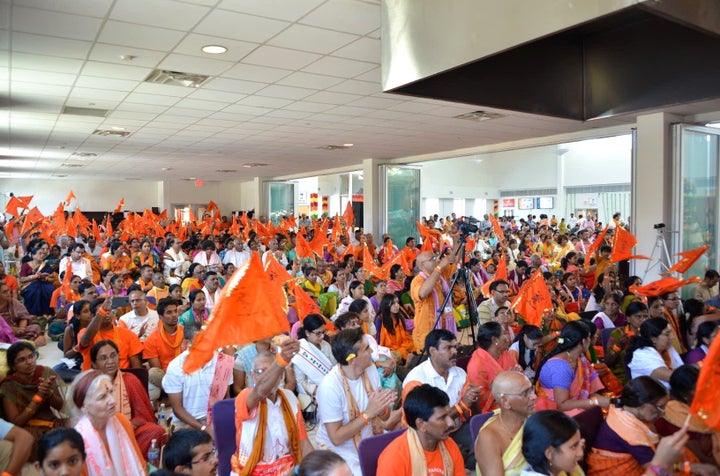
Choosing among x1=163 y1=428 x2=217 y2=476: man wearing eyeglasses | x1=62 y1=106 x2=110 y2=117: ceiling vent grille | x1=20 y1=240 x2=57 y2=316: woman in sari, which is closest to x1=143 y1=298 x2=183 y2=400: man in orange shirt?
x1=163 y1=428 x2=217 y2=476: man wearing eyeglasses

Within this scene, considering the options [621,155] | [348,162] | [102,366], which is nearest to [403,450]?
[102,366]

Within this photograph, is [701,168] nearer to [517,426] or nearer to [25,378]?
[517,426]

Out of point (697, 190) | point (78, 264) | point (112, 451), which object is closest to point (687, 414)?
point (112, 451)

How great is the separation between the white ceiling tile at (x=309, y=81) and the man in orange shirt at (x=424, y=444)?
150 inches

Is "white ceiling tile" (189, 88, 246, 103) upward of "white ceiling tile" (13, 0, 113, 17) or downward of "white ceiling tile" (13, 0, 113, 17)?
upward

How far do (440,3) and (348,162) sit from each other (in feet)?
39.3

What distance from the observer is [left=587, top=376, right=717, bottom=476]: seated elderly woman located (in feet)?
7.37

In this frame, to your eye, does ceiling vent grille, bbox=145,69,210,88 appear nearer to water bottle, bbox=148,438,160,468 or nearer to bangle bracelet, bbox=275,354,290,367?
water bottle, bbox=148,438,160,468

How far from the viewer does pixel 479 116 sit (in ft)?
24.0

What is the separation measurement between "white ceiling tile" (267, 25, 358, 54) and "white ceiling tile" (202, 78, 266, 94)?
4.04ft

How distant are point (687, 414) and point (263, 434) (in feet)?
Result: 6.01

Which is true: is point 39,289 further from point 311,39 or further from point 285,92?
point 311,39

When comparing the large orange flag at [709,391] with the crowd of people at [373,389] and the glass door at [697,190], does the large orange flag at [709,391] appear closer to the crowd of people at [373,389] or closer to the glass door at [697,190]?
the crowd of people at [373,389]

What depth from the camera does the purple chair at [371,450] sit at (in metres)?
2.16
